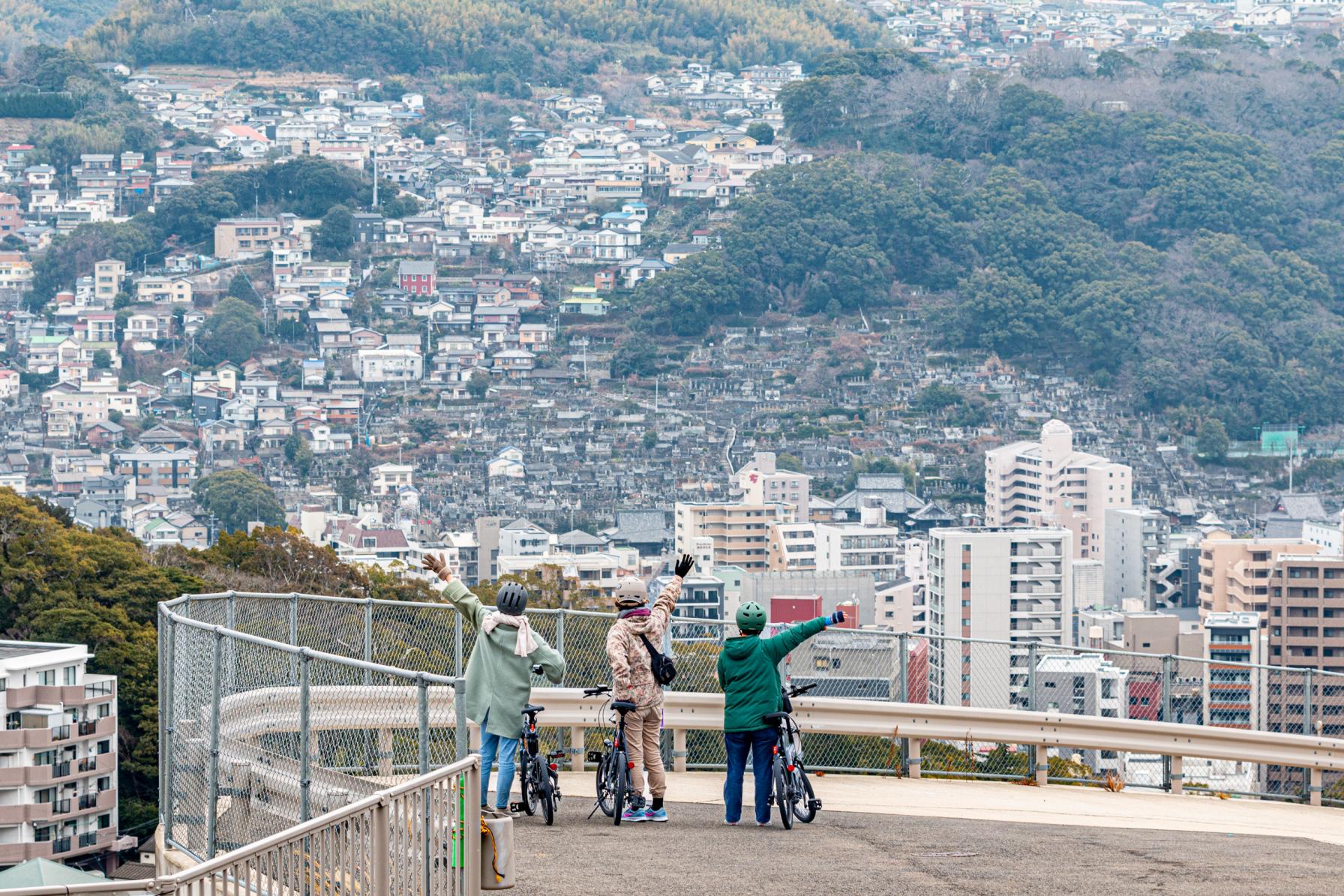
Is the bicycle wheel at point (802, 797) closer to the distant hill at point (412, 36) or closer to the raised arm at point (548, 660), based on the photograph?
the raised arm at point (548, 660)

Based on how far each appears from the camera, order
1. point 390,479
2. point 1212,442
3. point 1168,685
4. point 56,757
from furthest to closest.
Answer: point 1212,442, point 390,479, point 56,757, point 1168,685

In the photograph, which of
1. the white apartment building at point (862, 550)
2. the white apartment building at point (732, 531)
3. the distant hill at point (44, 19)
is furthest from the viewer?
the distant hill at point (44, 19)

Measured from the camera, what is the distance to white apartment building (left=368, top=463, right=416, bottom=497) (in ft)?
241

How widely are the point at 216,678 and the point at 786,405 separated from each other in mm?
73564

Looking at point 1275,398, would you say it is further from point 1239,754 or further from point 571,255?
point 1239,754

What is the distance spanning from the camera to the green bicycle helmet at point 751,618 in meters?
7.46

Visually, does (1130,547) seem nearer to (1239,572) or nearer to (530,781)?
(1239,572)

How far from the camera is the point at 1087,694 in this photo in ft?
46.4

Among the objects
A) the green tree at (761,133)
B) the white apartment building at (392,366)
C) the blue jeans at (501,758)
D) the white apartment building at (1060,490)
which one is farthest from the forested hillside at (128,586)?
the green tree at (761,133)

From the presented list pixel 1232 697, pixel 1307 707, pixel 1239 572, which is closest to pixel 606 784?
pixel 1307 707

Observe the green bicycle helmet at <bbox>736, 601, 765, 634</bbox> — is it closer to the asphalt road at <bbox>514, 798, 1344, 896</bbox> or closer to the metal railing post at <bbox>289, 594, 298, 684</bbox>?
the asphalt road at <bbox>514, 798, 1344, 896</bbox>

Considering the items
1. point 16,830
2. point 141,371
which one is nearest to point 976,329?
point 141,371

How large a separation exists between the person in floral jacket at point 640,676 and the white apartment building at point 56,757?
1137 cm

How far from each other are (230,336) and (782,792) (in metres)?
86.1
